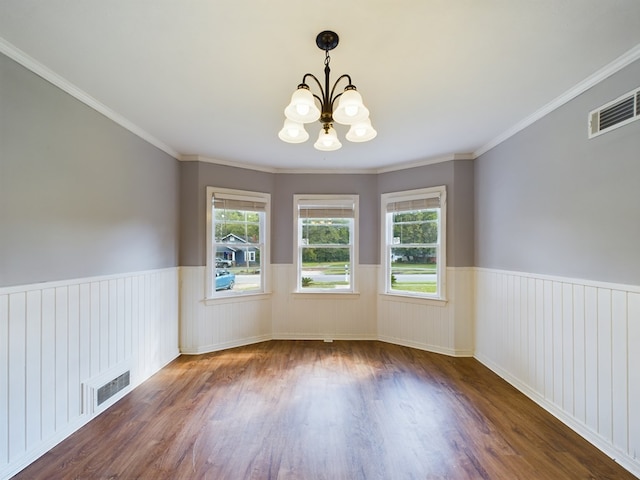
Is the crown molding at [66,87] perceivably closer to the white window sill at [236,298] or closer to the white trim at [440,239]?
the white window sill at [236,298]

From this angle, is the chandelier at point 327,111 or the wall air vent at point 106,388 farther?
the wall air vent at point 106,388

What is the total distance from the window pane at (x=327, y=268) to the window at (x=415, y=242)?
0.58 m

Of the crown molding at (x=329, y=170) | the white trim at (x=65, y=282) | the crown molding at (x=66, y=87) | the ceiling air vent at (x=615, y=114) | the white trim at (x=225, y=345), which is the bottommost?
the white trim at (x=225, y=345)

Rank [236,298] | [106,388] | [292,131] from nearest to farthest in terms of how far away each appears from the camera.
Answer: [292,131] < [106,388] < [236,298]

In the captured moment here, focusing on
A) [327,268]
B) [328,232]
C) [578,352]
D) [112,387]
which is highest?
[328,232]

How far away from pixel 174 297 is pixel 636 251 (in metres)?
4.20

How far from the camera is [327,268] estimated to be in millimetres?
4625

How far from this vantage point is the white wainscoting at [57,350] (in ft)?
6.09

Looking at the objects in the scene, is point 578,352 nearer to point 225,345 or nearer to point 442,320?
point 442,320

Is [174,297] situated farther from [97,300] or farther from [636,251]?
[636,251]

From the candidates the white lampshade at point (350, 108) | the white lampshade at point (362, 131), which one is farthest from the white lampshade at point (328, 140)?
the white lampshade at point (350, 108)

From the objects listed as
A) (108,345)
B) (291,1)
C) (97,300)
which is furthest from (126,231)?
(291,1)

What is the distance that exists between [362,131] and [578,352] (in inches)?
89.0

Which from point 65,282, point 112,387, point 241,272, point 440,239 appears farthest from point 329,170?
point 112,387
